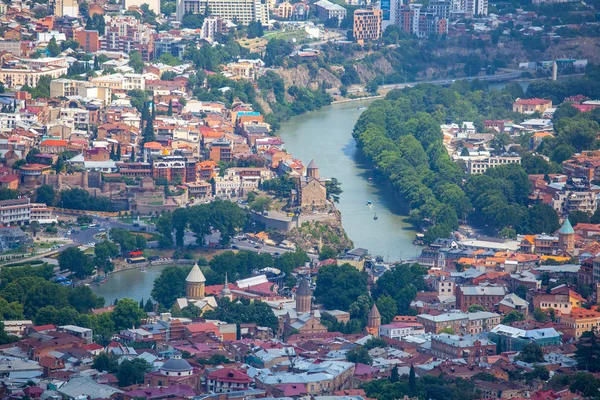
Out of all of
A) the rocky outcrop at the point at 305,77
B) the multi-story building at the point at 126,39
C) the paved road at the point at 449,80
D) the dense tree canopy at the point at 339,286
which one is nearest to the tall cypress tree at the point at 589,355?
the dense tree canopy at the point at 339,286

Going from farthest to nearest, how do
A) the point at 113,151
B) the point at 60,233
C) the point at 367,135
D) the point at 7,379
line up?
1. the point at 367,135
2. the point at 113,151
3. the point at 60,233
4. the point at 7,379

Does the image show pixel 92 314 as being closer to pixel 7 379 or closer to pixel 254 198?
pixel 7 379

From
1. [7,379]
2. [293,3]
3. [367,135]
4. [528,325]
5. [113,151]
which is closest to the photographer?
[7,379]

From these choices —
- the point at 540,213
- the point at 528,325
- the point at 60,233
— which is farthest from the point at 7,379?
the point at 540,213

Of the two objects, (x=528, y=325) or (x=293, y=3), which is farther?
(x=293, y=3)

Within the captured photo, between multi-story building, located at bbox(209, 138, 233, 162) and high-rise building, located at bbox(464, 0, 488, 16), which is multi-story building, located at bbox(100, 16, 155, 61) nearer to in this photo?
multi-story building, located at bbox(209, 138, 233, 162)

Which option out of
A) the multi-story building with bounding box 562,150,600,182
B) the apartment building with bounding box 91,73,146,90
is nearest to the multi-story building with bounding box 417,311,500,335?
the multi-story building with bounding box 562,150,600,182
